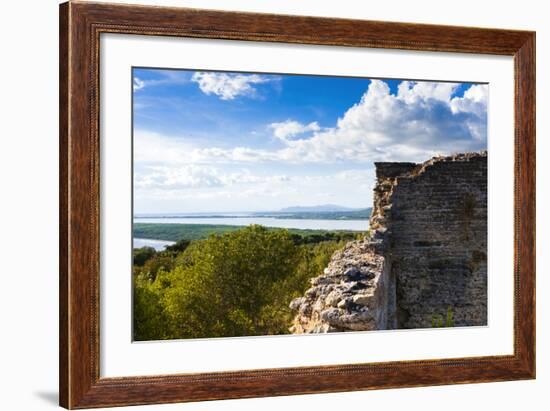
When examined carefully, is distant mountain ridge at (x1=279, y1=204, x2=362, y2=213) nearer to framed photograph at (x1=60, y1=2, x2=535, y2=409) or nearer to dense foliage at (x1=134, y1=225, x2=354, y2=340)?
framed photograph at (x1=60, y1=2, x2=535, y2=409)

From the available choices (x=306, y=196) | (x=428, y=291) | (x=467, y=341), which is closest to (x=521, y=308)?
(x=467, y=341)

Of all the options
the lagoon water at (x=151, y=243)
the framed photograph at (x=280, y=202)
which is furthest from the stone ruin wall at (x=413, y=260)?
the lagoon water at (x=151, y=243)

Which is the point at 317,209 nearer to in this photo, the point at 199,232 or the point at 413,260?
the point at 199,232

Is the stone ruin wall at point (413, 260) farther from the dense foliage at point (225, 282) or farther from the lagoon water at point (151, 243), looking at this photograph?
the lagoon water at point (151, 243)

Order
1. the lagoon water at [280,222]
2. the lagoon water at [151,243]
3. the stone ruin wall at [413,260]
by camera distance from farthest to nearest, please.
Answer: the stone ruin wall at [413,260]
the lagoon water at [280,222]
the lagoon water at [151,243]

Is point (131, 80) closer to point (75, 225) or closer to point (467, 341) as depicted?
point (75, 225)

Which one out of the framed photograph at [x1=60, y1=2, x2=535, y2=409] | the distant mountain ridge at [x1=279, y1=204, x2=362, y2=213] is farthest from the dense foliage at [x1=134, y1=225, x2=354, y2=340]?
the distant mountain ridge at [x1=279, y1=204, x2=362, y2=213]

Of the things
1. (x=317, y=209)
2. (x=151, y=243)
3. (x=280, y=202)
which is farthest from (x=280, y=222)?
(x=151, y=243)
